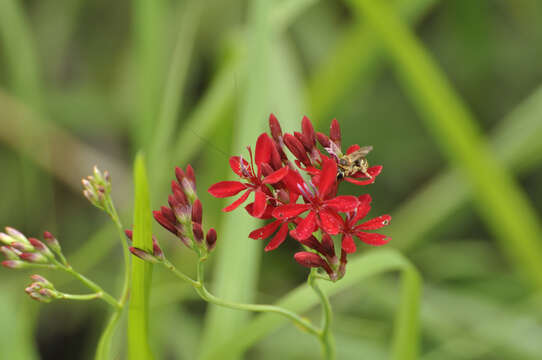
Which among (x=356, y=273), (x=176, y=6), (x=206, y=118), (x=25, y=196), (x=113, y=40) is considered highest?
(x=176, y=6)

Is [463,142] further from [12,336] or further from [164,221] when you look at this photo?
[12,336]

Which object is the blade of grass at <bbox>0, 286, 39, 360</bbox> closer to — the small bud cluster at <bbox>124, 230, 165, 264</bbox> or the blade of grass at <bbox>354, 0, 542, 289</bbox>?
the small bud cluster at <bbox>124, 230, 165, 264</bbox>

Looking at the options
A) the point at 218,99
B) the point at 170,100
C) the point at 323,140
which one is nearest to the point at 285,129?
the point at 218,99

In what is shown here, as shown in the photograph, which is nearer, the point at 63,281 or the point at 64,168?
the point at 63,281

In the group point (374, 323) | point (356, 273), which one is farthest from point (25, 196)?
point (356, 273)

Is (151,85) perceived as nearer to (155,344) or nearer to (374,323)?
(155,344)

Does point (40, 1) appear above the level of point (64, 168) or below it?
above
